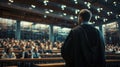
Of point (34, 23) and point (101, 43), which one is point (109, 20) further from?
point (101, 43)

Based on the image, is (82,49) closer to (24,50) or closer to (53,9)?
(24,50)

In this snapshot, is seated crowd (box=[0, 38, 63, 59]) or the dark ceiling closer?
seated crowd (box=[0, 38, 63, 59])

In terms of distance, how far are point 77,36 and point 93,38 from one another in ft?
0.67

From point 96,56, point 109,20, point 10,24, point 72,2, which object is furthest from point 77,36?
point 109,20

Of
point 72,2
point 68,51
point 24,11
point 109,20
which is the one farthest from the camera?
point 109,20

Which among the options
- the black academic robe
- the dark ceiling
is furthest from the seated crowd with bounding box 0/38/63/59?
the black academic robe

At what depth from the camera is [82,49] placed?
2.02m

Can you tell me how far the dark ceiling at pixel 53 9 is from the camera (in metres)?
14.9

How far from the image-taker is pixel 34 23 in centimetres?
2230

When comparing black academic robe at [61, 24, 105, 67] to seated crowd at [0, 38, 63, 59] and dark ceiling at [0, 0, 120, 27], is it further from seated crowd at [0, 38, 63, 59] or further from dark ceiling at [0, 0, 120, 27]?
dark ceiling at [0, 0, 120, 27]

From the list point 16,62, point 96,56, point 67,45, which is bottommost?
point 16,62

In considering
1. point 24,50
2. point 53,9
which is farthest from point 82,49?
point 53,9

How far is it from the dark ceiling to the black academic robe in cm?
1218

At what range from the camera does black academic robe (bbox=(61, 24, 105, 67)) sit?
200 centimetres
